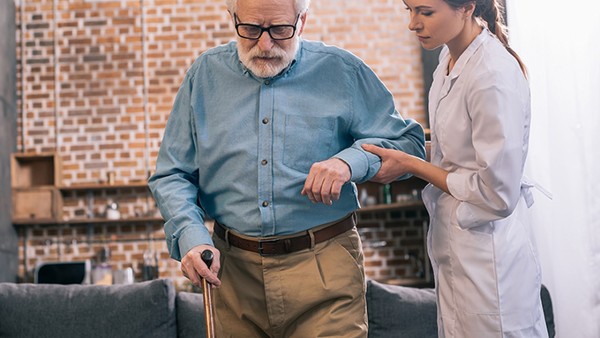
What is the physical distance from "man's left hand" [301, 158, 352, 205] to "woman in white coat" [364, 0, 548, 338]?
17 cm

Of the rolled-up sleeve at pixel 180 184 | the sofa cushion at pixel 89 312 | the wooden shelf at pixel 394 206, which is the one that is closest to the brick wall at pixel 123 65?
the wooden shelf at pixel 394 206

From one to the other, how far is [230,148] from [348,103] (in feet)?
1.01

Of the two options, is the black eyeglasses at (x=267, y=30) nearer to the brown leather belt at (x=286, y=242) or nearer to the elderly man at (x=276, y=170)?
the elderly man at (x=276, y=170)

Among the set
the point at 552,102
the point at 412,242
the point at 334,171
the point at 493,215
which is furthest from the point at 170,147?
the point at 412,242

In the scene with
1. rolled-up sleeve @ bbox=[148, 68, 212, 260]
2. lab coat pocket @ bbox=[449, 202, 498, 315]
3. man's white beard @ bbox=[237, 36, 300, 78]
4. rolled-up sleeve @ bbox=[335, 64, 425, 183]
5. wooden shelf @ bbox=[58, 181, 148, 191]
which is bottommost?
wooden shelf @ bbox=[58, 181, 148, 191]

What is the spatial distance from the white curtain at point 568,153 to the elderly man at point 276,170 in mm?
1786

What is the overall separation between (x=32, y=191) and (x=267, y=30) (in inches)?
222

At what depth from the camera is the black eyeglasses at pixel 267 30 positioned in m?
2.09

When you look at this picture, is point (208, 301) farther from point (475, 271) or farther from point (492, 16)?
point (492, 16)

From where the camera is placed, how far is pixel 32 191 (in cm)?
730

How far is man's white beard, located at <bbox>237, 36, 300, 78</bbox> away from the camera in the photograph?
6.89 feet

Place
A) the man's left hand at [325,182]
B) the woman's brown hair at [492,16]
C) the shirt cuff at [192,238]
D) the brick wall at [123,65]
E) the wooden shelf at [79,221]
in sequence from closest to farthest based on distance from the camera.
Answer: the man's left hand at [325,182], the shirt cuff at [192,238], the woman's brown hair at [492,16], the wooden shelf at [79,221], the brick wall at [123,65]

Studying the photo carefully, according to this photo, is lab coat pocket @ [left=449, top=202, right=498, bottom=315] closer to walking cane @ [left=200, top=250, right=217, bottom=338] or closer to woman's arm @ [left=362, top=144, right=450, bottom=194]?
woman's arm @ [left=362, top=144, right=450, bottom=194]

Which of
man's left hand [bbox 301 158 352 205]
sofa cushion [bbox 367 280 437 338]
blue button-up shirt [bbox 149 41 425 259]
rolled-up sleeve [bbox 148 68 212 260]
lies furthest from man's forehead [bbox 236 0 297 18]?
sofa cushion [bbox 367 280 437 338]
